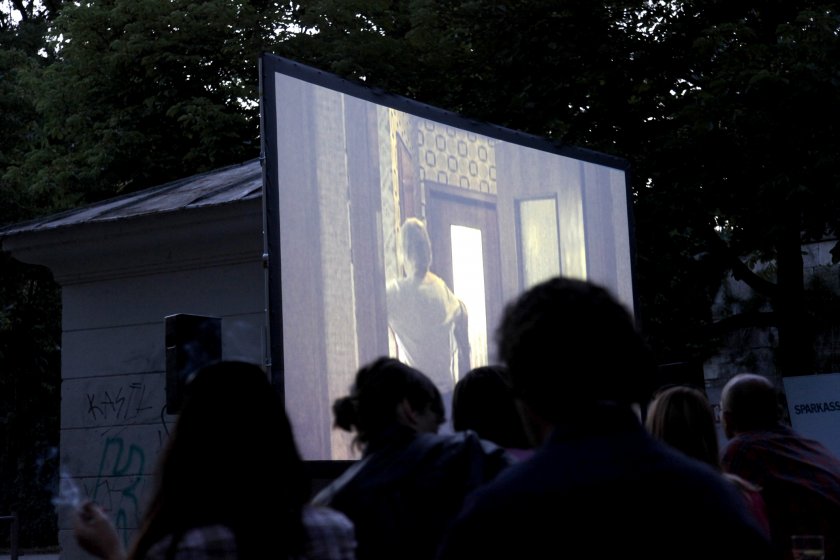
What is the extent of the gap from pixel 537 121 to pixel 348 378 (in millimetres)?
6783

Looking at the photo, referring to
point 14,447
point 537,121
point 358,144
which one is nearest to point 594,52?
point 537,121

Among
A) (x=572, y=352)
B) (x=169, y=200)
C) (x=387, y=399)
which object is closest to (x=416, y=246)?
(x=169, y=200)

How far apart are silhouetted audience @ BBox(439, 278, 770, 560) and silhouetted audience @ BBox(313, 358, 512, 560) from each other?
1.34 meters

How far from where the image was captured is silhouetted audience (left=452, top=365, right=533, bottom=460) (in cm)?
358

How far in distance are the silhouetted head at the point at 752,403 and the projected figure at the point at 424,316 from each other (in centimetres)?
332

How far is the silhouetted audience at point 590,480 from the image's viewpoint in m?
1.57

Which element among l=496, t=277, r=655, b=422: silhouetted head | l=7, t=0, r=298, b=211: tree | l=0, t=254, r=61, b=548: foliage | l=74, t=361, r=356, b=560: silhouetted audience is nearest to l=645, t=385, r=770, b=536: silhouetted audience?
l=74, t=361, r=356, b=560: silhouetted audience

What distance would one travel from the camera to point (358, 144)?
7.35 meters

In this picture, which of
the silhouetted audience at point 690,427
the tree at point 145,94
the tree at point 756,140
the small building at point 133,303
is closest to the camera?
the silhouetted audience at point 690,427

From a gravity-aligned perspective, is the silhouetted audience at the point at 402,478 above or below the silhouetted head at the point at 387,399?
below

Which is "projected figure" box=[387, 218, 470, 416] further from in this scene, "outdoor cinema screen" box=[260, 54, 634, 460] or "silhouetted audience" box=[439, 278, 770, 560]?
"silhouetted audience" box=[439, 278, 770, 560]

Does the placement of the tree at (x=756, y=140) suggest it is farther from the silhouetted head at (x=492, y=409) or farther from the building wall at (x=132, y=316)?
the silhouetted head at (x=492, y=409)

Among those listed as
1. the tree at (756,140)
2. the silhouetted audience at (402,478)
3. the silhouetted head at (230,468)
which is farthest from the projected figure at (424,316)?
the tree at (756,140)

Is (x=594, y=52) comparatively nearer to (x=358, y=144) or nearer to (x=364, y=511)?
(x=358, y=144)
